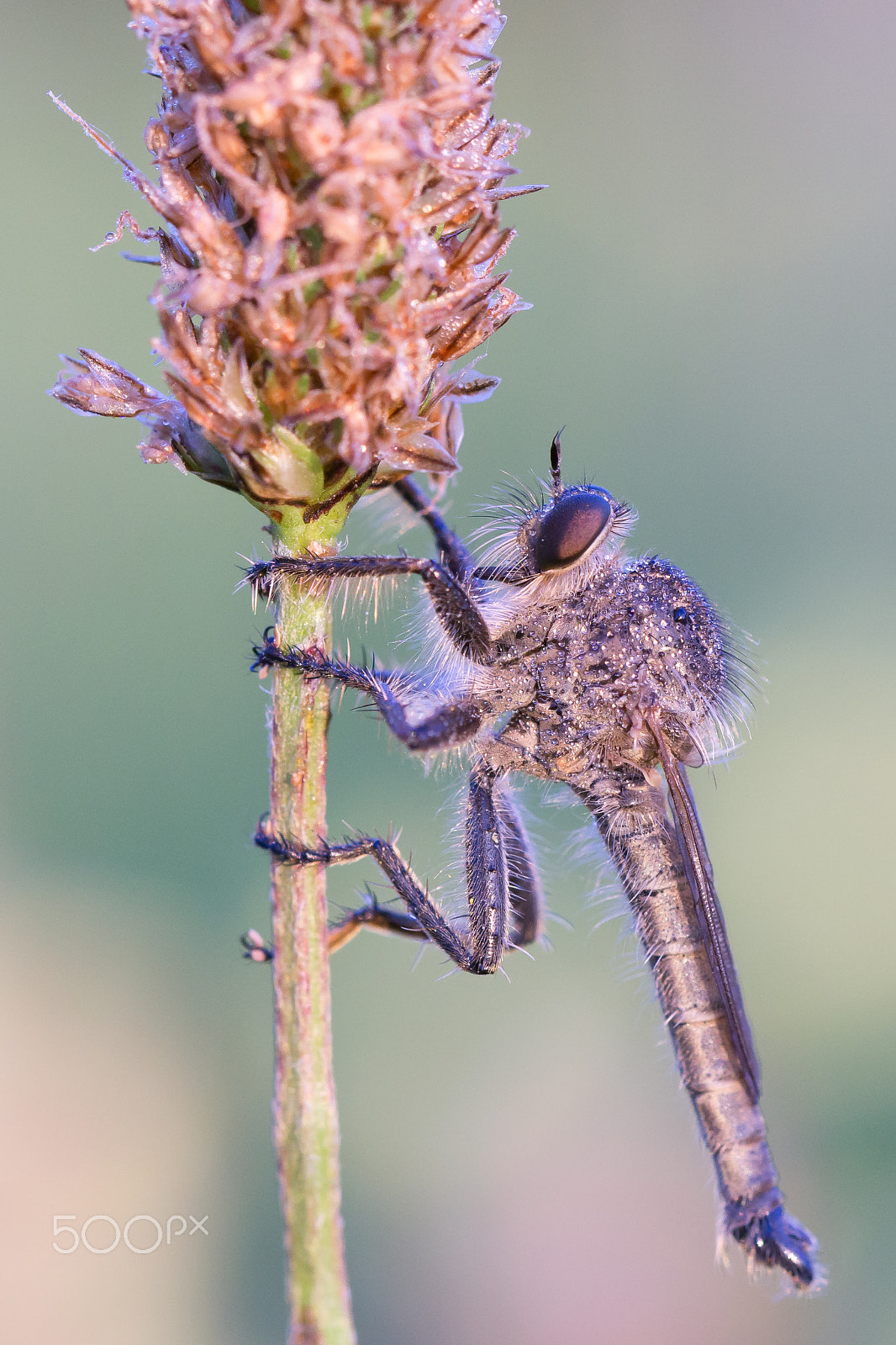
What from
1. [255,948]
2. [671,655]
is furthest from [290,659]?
[671,655]

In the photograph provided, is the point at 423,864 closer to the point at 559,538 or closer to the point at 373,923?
the point at 373,923

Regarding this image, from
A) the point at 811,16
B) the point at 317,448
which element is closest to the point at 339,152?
the point at 317,448

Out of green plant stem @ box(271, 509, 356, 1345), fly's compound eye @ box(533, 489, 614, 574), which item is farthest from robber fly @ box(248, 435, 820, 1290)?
green plant stem @ box(271, 509, 356, 1345)

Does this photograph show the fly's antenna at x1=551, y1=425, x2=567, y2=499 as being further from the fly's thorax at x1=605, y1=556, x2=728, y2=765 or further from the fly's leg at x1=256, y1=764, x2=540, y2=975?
the fly's leg at x1=256, y1=764, x2=540, y2=975

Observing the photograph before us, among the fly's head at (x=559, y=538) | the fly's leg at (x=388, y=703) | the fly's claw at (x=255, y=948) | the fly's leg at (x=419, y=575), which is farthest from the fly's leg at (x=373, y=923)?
the fly's head at (x=559, y=538)

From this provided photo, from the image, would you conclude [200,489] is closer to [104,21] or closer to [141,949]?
[141,949]

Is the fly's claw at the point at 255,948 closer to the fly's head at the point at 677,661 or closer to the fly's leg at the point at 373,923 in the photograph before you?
the fly's leg at the point at 373,923

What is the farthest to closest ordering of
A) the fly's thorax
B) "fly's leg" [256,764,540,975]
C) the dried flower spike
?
the fly's thorax, "fly's leg" [256,764,540,975], the dried flower spike
